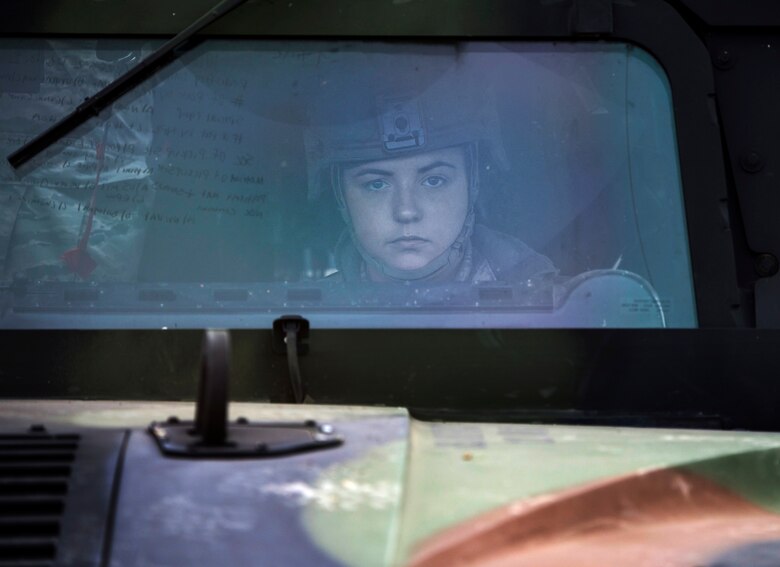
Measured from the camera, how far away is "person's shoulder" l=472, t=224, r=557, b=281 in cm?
258

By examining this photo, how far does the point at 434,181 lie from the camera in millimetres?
2609

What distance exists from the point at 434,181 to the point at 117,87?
0.61 meters

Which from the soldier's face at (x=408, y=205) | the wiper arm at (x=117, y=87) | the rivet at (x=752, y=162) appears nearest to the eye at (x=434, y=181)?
the soldier's face at (x=408, y=205)

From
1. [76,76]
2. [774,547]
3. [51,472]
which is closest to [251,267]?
[76,76]

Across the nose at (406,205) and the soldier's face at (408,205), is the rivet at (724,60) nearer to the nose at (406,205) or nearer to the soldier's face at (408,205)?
the soldier's face at (408,205)

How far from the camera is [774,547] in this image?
1.70 m

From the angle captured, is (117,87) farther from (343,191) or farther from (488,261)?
(488,261)

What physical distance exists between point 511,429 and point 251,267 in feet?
2.07

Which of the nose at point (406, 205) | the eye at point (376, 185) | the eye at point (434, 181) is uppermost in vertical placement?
the eye at point (434, 181)

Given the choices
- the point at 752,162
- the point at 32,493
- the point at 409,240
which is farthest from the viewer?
the point at 752,162

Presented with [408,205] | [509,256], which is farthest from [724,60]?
[408,205]

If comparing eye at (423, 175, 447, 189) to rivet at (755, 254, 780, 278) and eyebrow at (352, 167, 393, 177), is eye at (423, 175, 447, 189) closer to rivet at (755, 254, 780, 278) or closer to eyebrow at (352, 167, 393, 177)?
eyebrow at (352, 167, 393, 177)

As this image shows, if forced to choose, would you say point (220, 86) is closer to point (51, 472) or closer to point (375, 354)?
point (375, 354)

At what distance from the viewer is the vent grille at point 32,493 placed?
1487 millimetres
